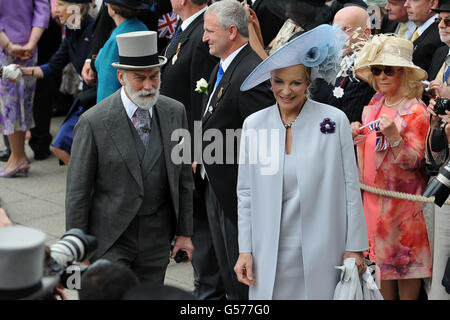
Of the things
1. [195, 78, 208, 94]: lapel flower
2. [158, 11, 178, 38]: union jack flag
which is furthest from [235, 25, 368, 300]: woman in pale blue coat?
[158, 11, 178, 38]: union jack flag

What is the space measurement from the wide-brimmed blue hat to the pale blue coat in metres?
0.24

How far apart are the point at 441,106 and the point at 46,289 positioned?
3.00m

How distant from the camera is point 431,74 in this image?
579cm

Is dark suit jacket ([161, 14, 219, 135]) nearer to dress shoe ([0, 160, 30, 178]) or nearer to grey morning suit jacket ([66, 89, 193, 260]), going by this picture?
grey morning suit jacket ([66, 89, 193, 260])

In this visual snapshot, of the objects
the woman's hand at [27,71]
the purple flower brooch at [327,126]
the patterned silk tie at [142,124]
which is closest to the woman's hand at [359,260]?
the purple flower brooch at [327,126]

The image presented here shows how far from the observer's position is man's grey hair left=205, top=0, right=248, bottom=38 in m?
5.91

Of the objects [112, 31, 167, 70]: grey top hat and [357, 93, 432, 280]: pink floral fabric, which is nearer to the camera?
[112, 31, 167, 70]: grey top hat

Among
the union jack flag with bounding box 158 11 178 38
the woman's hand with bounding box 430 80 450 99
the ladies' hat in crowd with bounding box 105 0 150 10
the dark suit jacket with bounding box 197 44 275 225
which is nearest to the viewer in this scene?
the woman's hand with bounding box 430 80 450 99

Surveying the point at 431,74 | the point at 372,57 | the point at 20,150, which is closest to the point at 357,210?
the point at 372,57

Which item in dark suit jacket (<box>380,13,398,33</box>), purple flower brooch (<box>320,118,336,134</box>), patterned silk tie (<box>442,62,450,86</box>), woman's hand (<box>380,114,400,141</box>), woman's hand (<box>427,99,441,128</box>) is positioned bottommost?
woman's hand (<box>380,114,400,141</box>)

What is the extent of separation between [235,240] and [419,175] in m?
1.35

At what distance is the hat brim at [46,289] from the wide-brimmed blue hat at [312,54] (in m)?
1.90

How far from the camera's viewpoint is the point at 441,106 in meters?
4.97

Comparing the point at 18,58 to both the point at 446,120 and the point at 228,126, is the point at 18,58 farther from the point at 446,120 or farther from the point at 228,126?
the point at 446,120
